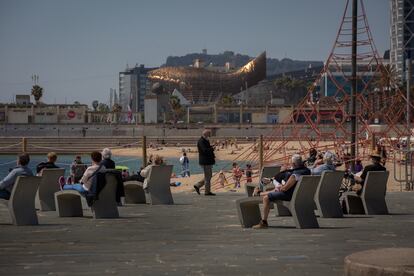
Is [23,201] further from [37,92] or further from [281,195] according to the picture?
[37,92]

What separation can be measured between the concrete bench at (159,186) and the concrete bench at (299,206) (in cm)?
402

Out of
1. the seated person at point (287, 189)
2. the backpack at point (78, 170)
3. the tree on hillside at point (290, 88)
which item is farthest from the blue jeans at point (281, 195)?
the tree on hillside at point (290, 88)

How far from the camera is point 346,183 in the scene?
14898 mm

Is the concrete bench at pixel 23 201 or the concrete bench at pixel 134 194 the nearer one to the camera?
the concrete bench at pixel 23 201

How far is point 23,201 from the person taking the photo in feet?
35.3

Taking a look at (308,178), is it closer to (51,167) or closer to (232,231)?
(232,231)

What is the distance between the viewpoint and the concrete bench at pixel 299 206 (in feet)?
34.4

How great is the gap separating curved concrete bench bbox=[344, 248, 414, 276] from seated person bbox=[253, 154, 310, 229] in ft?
14.5

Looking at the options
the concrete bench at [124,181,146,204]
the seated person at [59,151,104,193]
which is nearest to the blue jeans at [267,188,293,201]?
the seated person at [59,151,104,193]

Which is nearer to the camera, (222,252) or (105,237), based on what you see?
(222,252)

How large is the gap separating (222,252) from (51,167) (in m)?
6.10

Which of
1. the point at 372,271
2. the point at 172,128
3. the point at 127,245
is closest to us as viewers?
the point at 372,271

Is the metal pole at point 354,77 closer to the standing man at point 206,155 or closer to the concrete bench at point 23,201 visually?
the standing man at point 206,155

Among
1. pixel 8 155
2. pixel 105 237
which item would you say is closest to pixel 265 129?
pixel 8 155
